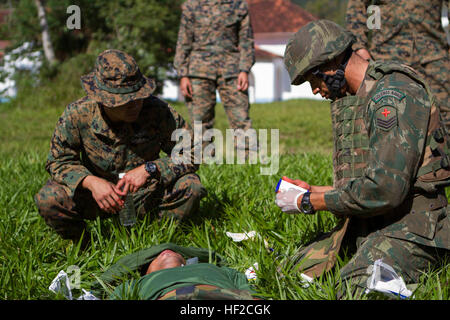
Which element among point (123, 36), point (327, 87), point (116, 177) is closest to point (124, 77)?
point (116, 177)

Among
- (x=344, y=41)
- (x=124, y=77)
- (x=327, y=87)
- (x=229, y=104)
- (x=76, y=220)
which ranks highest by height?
(x=344, y=41)

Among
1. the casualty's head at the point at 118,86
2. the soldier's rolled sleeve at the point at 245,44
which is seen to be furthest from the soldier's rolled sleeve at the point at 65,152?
the soldier's rolled sleeve at the point at 245,44

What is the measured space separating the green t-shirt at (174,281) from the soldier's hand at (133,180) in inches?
30.2

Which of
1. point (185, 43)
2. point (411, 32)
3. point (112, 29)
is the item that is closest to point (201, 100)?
point (185, 43)

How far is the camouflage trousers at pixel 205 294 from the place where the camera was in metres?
2.34

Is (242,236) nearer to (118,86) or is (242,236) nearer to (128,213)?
(128,213)

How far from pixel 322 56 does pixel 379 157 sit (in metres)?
0.60

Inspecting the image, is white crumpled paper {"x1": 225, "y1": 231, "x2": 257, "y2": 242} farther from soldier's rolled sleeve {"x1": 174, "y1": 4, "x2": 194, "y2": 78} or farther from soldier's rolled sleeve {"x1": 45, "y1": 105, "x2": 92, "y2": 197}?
soldier's rolled sleeve {"x1": 174, "y1": 4, "x2": 194, "y2": 78}

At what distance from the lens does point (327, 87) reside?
2.74 metres

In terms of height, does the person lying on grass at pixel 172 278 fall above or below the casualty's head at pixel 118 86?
below

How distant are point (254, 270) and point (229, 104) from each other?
147 inches

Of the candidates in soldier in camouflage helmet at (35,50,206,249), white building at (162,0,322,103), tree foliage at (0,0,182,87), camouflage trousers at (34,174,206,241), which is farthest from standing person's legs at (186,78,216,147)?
white building at (162,0,322,103)

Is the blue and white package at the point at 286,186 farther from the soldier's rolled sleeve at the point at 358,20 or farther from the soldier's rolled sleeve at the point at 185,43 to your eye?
the soldier's rolled sleeve at the point at 185,43

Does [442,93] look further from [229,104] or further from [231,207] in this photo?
[229,104]
